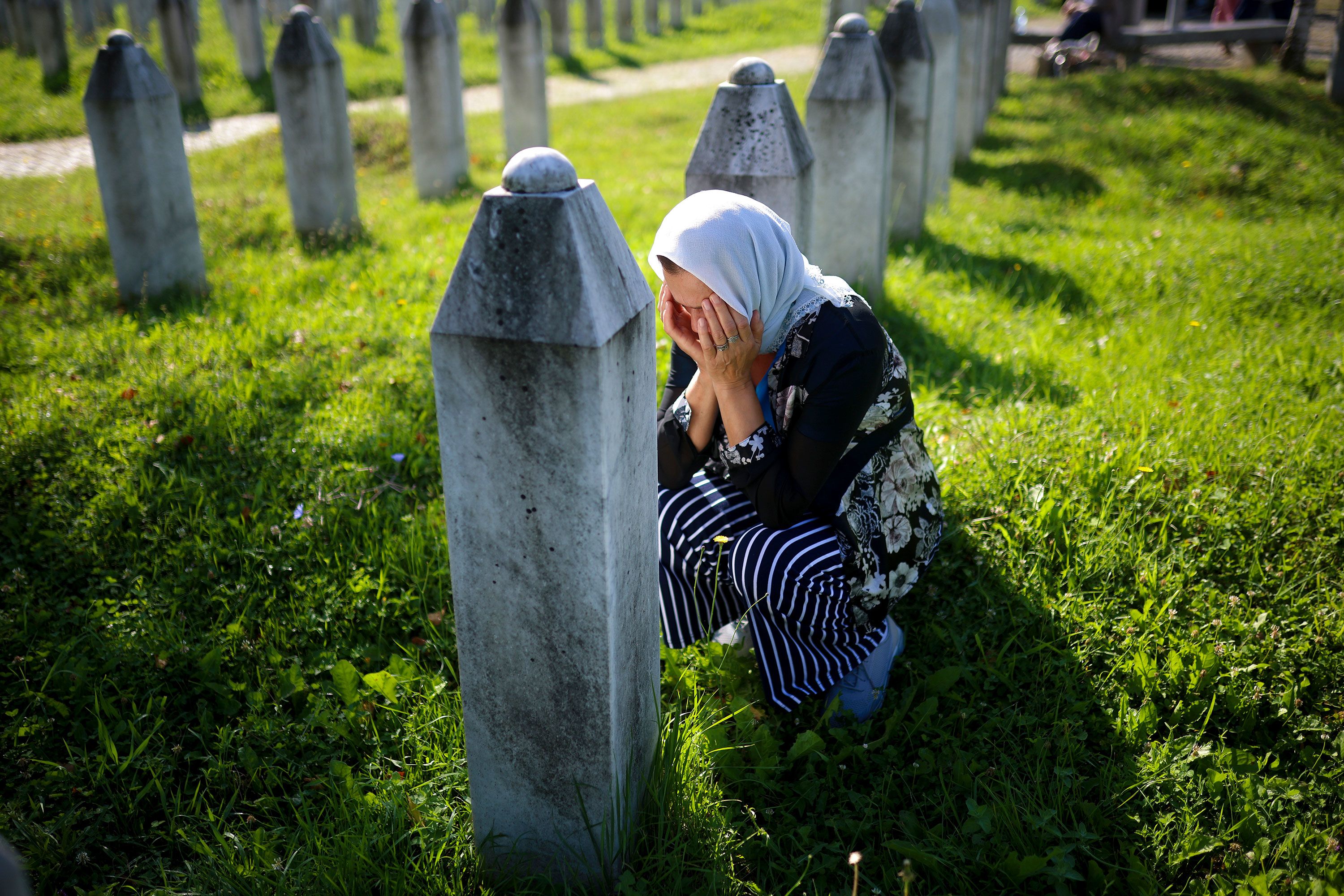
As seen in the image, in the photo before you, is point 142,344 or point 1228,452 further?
point 142,344

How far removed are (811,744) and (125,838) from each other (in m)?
1.87

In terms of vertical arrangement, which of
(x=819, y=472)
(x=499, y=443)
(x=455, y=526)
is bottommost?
(x=819, y=472)

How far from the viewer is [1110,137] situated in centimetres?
1051

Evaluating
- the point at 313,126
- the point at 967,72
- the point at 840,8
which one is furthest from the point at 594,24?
the point at 313,126

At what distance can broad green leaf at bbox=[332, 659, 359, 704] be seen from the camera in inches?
114

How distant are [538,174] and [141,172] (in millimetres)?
5352

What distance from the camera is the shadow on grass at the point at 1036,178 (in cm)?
912

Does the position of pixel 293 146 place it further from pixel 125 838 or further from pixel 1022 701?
pixel 1022 701

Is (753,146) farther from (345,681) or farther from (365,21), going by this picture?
(365,21)

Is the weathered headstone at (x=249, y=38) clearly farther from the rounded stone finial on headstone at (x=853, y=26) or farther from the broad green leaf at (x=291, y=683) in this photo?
the broad green leaf at (x=291, y=683)

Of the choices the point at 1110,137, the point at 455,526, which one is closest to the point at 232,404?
the point at 455,526

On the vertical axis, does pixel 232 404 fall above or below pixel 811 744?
above

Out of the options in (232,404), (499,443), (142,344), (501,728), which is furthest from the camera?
(142,344)

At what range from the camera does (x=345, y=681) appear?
2.93m
